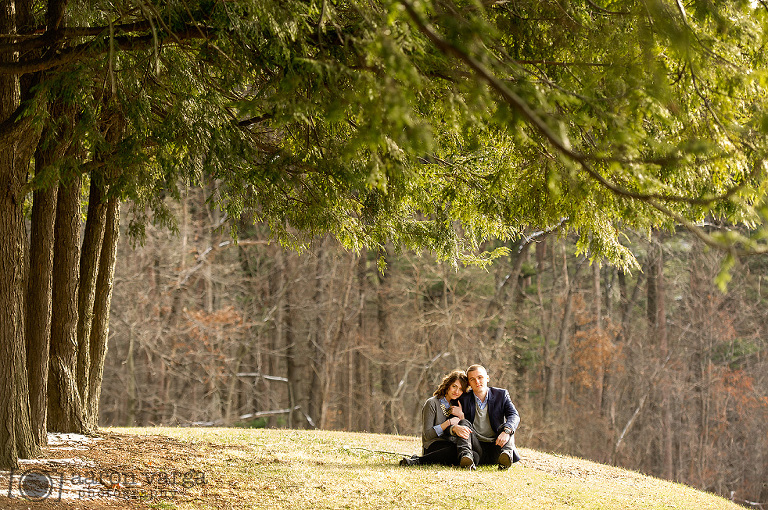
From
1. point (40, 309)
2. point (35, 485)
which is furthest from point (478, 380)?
point (40, 309)

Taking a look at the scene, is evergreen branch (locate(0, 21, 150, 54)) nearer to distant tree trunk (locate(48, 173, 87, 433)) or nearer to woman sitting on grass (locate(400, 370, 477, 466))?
distant tree trunk (locate(48, 173, 87, 433))

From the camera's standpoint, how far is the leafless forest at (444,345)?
22266 mm

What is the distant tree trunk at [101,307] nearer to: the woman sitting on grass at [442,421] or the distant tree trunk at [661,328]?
the woman sitting on grass at [442,421]

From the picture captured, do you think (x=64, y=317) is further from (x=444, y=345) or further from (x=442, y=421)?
(x=444, y=345)

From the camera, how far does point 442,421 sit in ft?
25.1

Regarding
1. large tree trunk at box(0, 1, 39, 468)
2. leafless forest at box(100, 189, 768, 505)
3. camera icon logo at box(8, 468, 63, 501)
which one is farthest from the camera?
leafless forest at box(100, 189, 768, 505)

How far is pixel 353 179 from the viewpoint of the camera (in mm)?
5961

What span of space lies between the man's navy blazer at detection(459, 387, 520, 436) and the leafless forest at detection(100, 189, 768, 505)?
558 inches

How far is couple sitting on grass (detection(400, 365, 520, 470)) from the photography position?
25.0 feet

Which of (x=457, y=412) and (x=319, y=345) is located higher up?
(x=319, y=345)

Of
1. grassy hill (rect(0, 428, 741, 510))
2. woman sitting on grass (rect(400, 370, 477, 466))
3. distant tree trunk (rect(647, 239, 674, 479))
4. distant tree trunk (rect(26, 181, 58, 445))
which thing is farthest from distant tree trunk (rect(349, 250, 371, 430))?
distant tree trunk (rect(26, 181, 58, 445))

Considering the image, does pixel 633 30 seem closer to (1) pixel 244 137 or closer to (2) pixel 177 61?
(1) pixel 244 137

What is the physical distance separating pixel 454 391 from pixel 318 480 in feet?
5.87

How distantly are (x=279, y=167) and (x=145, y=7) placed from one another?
160 centimetres
